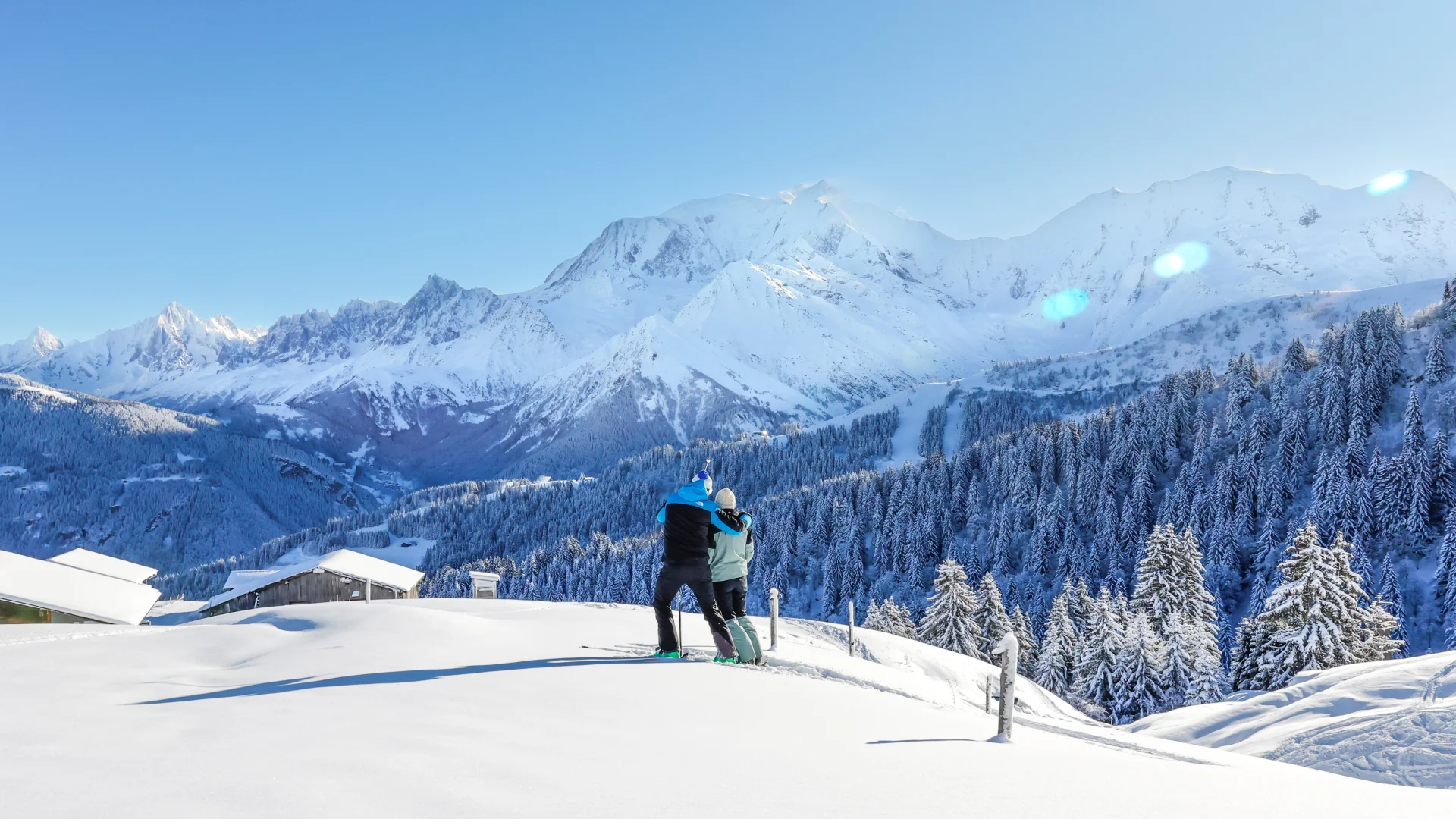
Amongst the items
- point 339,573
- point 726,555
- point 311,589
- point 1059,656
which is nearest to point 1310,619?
point 1059,656

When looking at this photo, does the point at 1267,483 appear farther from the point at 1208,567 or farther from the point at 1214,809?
the point at 1214,809

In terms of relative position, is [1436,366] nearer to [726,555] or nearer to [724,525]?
[726,555]

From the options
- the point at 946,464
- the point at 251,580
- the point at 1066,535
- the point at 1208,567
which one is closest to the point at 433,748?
the point at 251,580

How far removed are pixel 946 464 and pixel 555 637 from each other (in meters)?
119

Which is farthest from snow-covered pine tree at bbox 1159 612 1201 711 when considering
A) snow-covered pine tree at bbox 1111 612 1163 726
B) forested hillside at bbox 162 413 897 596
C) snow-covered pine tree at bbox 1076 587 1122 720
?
forested hillside at bbox 162 413 897 596

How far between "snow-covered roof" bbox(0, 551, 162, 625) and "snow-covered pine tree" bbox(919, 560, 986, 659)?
148 feet

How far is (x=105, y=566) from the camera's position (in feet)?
124

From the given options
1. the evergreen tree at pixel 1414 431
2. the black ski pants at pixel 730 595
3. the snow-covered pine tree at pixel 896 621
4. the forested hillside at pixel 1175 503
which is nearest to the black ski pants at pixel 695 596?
the black ski pants at pixel 730 595

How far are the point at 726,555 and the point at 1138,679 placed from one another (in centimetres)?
3571

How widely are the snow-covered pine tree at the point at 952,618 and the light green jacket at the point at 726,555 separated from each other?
1763 inches

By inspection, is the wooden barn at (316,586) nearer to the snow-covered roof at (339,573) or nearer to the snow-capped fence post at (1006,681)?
the snow-covered roof at (339,573)

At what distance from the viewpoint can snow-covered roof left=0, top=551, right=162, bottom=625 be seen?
22.2m

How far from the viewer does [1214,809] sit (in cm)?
524

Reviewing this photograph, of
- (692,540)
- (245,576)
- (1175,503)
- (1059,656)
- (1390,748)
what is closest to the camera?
(1390,748)
